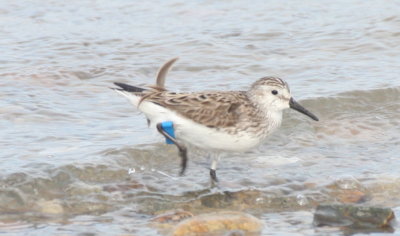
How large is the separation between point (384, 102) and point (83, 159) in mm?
3965

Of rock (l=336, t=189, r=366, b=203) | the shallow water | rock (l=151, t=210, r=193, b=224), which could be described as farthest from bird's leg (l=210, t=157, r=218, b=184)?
rock (l=336, t=189, r=366, b=203)

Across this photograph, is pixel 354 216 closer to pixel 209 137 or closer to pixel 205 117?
pixel 209 137

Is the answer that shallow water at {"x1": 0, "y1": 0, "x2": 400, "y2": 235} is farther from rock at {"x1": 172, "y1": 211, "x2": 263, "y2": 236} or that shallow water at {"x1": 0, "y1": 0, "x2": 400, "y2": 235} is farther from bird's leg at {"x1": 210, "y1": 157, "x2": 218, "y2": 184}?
rock at {"x1": 172, "y1": 211, "x2": 263, "y2": 236}

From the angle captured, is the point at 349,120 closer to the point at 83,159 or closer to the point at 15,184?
the point at 83,159

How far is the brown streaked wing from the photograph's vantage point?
8234 millimetres

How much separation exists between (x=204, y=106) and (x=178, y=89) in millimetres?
2917

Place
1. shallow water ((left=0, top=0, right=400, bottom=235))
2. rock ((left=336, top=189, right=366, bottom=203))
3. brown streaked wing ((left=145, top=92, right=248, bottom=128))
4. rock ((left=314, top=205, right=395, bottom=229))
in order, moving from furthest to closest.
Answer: brown streaked wing ((left=145, top=92, right=248, bottom=128)), rock ((left=336, top=189, right=366, bottom=203)), shallow water ((left=0, top=0, right=400, bottom=235)), rock ((left=314, top=205, right=395, bottom=229))

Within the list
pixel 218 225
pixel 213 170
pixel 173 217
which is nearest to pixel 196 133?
pixel 213 170

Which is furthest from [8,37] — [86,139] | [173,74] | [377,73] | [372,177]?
[372,177]

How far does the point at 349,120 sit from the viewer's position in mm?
10359

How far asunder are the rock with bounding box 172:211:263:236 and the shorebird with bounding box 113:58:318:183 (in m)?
1.16

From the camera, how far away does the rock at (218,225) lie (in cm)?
704

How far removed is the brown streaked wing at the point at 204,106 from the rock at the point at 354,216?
136cm

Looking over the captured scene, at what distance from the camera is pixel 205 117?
27.0ft
